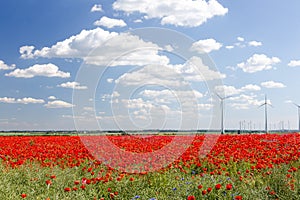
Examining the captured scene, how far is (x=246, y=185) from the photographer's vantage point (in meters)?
8.23

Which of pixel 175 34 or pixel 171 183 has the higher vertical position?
pixel 175 34

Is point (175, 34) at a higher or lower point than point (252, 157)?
higher

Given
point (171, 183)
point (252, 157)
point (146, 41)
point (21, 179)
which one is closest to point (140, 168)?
Answer: point (171, 183)

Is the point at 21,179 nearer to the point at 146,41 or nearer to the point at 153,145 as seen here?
the point at 146,41

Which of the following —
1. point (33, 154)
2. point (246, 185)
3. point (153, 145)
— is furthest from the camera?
point (153, 145)

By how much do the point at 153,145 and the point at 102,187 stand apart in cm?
793

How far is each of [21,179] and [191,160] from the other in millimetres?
5186

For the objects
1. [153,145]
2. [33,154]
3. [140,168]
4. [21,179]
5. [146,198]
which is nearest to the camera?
[146,198]

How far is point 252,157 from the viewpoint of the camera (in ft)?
41.1

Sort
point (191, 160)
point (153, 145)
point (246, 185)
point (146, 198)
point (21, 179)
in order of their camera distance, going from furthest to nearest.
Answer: point (153, 145) → point (191, 160) → point (21, 179) → point (246, 185) → point (146, 198)

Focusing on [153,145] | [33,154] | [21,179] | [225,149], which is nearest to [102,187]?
[21,179]

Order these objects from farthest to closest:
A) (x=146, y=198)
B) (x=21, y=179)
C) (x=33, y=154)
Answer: (x=33, y=154)
(x=21, y=179)
(x=146, y=198)

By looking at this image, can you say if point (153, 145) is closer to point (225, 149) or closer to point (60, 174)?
point (225, 149)

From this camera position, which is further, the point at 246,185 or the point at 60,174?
the point at 60,174
